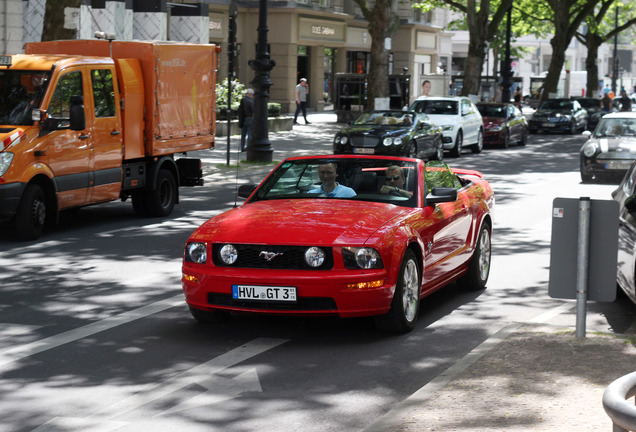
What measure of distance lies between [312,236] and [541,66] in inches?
4500

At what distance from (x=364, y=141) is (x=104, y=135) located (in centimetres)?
1290

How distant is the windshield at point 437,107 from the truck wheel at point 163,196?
54.8 ft

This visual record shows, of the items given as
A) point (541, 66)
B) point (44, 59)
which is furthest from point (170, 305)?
point (541, 66)

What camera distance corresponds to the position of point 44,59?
48.3 feet

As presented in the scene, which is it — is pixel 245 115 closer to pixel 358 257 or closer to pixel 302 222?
pixel 302 222

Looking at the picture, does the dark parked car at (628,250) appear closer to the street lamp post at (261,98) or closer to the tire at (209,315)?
the tire at (209,315)

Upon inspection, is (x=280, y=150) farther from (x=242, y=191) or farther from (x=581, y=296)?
(x=581, y=296)

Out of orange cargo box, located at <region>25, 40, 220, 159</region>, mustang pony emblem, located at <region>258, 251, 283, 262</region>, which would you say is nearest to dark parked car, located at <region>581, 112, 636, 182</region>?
orange cargo box, located at <region>25, 40, 220, 159</region>

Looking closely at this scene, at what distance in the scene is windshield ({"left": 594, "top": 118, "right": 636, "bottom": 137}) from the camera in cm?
2484

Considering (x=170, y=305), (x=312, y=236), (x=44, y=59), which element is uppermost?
(x=44, y=59)

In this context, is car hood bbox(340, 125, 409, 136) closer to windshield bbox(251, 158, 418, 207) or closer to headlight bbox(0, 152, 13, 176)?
headlight bbox(0, 152, 13, 176)

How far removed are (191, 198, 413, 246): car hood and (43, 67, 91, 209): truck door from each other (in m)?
5.59

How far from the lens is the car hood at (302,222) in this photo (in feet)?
27.3

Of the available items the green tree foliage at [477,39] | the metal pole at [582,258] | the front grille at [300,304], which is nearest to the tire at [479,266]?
the metal pole at [582,258]
